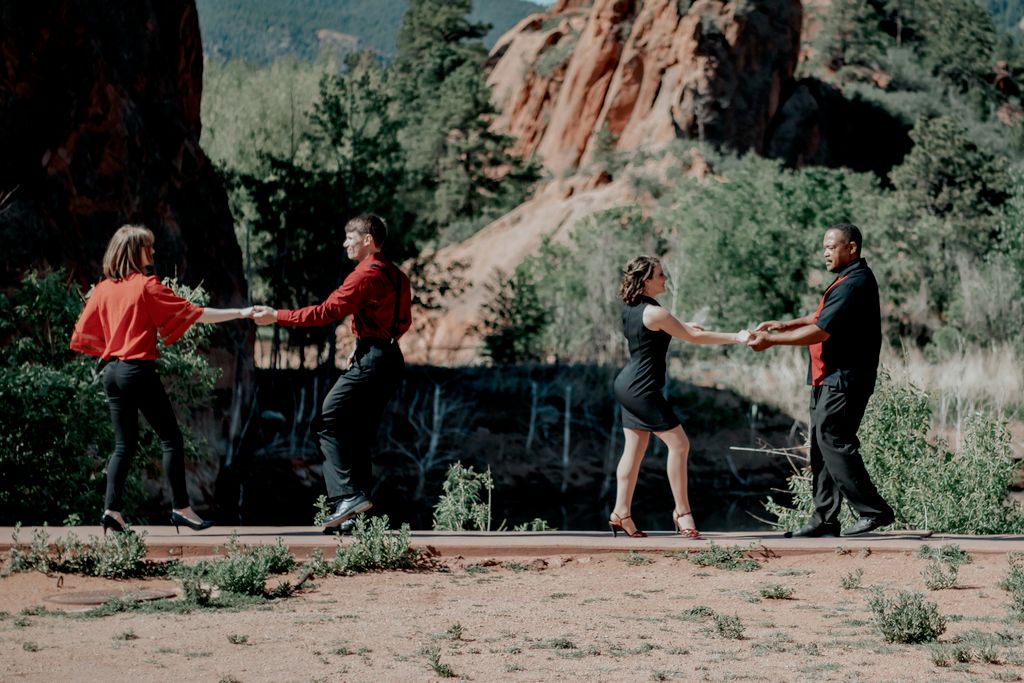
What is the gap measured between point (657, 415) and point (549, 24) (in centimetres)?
6464

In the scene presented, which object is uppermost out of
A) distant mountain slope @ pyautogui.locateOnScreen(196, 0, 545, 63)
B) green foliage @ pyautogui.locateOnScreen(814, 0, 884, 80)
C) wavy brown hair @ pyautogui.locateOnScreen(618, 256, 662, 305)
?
distant mountain slope @ pyautogui.locateOnScreen(196, 0, 545, 63)

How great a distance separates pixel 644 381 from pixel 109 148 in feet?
54.3

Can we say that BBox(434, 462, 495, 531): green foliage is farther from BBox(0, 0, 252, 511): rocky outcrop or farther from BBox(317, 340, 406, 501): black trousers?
BBox(0, 0, 252, 511): rocky outcrop

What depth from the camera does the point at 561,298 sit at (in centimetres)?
3553

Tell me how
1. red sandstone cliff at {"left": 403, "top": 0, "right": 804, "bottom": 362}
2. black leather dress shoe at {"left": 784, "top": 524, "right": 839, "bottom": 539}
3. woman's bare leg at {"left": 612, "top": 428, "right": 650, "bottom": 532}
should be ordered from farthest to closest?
1. red sandstone cliff at {"left": 403, "top": 0, "right": 804, "bottom": 362}
2. black leather dress shoe at {"left": 784, "top": 524, "right": 839, "bottom": 539}
3. woman's bare leg at {"left": 612, "top": 428, "right": 650, "bottom": 532}

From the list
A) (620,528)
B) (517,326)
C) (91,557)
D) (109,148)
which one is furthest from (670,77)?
(91,557)

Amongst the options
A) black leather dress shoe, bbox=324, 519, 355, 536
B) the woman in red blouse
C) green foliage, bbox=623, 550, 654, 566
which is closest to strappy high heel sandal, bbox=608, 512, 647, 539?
green foliage, bbox=623, 550, 654, 566

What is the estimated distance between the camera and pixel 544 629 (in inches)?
253

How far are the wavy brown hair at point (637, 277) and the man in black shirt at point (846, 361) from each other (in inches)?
34.7

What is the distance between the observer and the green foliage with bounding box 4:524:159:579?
7.45 metres

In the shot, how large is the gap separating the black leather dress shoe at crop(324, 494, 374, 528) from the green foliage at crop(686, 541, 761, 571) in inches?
83.9

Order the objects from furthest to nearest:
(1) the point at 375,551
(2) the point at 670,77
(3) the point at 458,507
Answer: (2) the point at 670,77 → (3) the point at 458,507 → (1) the point at 375,551

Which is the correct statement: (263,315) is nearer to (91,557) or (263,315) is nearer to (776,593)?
(91,557)

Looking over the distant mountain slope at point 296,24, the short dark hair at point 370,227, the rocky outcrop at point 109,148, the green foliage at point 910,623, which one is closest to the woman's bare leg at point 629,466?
the short dark hair at point 370,227
